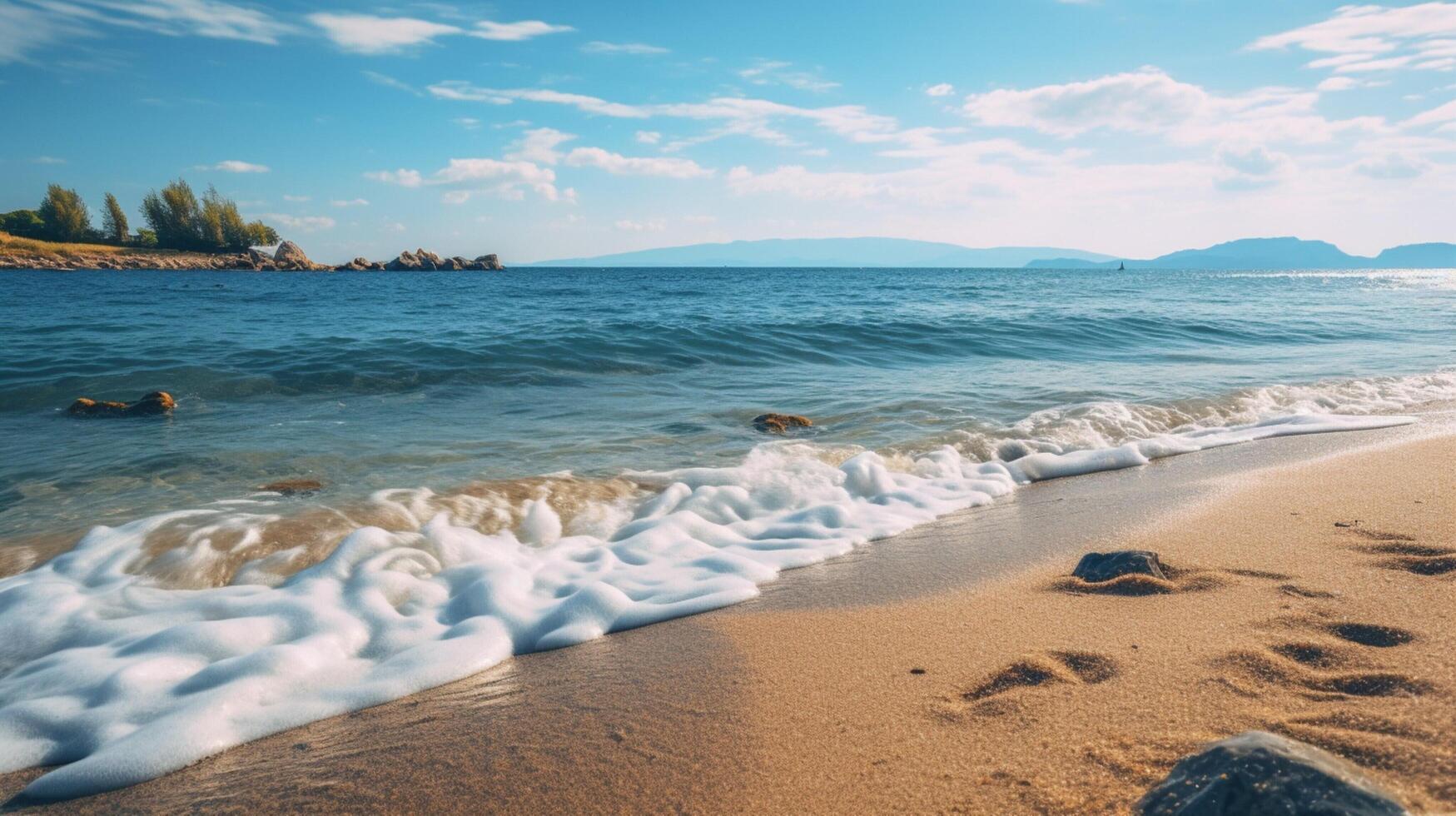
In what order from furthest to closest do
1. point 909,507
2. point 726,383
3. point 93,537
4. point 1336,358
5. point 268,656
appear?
1. point 1336,358
2. point 726,383
3. point 909,507
4. point 93,537
5. point 268,656

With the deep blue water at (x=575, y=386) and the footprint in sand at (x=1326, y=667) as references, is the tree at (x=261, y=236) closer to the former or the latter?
the deep blue water at (x=575, y=386)

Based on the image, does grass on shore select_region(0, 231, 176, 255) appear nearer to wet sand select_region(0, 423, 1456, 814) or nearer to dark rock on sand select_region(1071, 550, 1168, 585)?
wet sand select_region(0, 423, 1456, 814)

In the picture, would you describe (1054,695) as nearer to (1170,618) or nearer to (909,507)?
(1170,618)

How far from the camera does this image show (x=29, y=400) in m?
7.62

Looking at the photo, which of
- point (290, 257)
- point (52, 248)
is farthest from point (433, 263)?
point (52, 248)

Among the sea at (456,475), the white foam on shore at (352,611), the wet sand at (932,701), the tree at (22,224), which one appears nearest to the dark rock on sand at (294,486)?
the sea at (456,475)

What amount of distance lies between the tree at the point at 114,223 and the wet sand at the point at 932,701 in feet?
304

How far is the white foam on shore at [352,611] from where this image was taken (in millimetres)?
2230

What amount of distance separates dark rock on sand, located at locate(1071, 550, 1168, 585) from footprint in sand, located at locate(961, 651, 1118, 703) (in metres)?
0.79

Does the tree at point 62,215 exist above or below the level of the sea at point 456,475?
above

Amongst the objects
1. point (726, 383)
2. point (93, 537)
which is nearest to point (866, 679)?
point (93, 537)

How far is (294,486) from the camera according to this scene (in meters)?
4.60

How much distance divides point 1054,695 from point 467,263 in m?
90.9

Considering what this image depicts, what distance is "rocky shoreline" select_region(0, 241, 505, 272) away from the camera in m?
55.1
